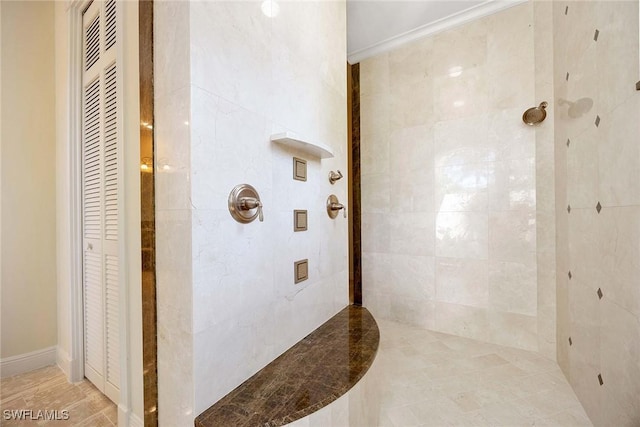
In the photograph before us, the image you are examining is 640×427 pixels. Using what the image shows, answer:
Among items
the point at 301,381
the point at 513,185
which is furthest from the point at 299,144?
the point at 513,185

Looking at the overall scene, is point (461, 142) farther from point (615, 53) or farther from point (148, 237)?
point (148, 237)

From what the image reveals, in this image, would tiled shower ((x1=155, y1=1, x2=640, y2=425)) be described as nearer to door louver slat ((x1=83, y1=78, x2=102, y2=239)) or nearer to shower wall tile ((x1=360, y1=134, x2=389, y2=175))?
shower wall tile ((x1=360, y1=134, x2=389, y2=175))

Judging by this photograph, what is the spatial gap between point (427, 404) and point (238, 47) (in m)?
1.95

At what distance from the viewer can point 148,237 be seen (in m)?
1.01

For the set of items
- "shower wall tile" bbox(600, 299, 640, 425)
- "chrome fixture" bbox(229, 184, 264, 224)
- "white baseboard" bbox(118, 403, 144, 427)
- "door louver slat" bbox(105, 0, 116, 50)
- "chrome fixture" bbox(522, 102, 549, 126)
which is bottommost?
"white baseboard" bbox(118, 403, 144, 427)

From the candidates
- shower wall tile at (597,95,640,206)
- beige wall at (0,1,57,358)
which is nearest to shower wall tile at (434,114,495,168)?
shower wall tile at (597,95,640,206)

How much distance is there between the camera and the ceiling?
214 centimetres

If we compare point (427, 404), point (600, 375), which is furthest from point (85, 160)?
point (600, 375)

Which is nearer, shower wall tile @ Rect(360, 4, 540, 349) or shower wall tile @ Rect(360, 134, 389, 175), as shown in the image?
shower wall tile @ Rect(360, 4, 540, 349)

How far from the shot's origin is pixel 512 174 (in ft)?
6.90

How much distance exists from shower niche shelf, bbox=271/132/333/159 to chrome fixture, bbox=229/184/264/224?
253 millimetres

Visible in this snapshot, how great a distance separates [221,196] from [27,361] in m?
2.21

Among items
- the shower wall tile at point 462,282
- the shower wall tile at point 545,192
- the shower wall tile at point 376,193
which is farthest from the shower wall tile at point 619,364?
the shower wall tile at point 376,193

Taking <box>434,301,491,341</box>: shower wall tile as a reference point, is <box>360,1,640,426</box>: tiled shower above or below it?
above
